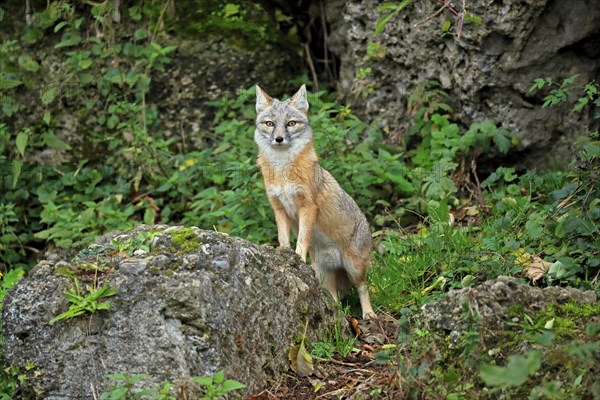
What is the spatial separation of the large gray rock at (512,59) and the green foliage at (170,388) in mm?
5009

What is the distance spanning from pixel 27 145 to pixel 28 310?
6009mm

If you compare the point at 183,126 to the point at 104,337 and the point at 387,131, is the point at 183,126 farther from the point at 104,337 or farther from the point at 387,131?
the point at 104,337

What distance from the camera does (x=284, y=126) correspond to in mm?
7375

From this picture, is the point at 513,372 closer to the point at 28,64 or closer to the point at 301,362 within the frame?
the point at 301,362

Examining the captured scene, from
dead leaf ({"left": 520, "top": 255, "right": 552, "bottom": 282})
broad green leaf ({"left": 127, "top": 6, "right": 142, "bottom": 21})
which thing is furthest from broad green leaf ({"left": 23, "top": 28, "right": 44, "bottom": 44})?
dead leaf ({"left": 520, "top": 255, "right": 552, "bottom": 282})

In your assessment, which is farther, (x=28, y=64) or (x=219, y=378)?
(x=28, y=64)

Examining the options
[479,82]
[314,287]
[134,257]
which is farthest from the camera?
[479,82]

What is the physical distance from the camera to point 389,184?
8836 mm

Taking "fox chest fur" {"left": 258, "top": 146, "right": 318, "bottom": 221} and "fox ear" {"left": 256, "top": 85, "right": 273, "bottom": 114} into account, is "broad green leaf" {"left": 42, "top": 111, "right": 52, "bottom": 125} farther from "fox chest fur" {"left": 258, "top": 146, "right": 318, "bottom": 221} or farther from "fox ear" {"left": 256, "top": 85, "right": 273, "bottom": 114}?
"fox chest fur" {"left": 258, "top": 146, "right": 318, "bottom": 221}

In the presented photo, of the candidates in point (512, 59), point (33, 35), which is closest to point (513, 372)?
point (512, 59)

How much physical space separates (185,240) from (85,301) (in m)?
0.74

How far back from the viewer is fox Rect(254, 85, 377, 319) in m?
6.89

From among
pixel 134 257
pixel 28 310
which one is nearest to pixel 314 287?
pixel 134 257

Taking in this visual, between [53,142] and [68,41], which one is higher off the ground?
[68,41]
